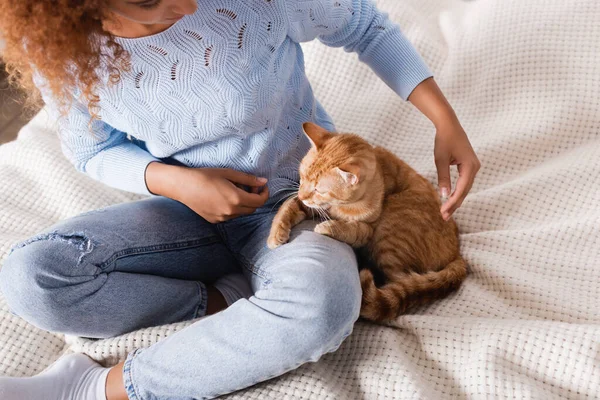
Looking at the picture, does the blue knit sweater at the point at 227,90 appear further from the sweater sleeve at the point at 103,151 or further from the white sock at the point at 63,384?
the white sock at the point at 63,384

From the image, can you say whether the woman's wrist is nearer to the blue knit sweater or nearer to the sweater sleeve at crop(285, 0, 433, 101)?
the blue knit sweater

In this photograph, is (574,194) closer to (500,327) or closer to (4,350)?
(500,327)

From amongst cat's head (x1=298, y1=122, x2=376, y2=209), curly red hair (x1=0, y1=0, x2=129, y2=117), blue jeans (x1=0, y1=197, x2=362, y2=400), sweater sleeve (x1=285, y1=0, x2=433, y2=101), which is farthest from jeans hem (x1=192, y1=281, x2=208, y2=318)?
sweater sleeve (x1=285, y1=0, x2=433, y2=101)

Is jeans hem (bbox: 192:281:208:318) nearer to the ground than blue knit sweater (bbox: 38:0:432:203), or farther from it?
nearer to the ground

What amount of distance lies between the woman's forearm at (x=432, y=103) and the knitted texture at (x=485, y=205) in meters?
0.22

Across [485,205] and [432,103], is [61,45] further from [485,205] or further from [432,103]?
[485,205]

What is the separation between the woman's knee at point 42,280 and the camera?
952mm

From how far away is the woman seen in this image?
88cm

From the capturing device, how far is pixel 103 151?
1109 millimetres

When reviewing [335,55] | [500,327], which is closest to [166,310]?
[500,327]

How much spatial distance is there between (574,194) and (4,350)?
3.58 feet

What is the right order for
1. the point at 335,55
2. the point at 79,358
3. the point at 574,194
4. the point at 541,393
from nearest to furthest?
1. the point at 541,393
2. the point at 79,358
3. the point at 574,194
4. the point at 335,55

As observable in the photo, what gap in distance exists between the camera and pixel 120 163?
1.09 meters

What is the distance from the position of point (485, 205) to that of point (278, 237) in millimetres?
438
